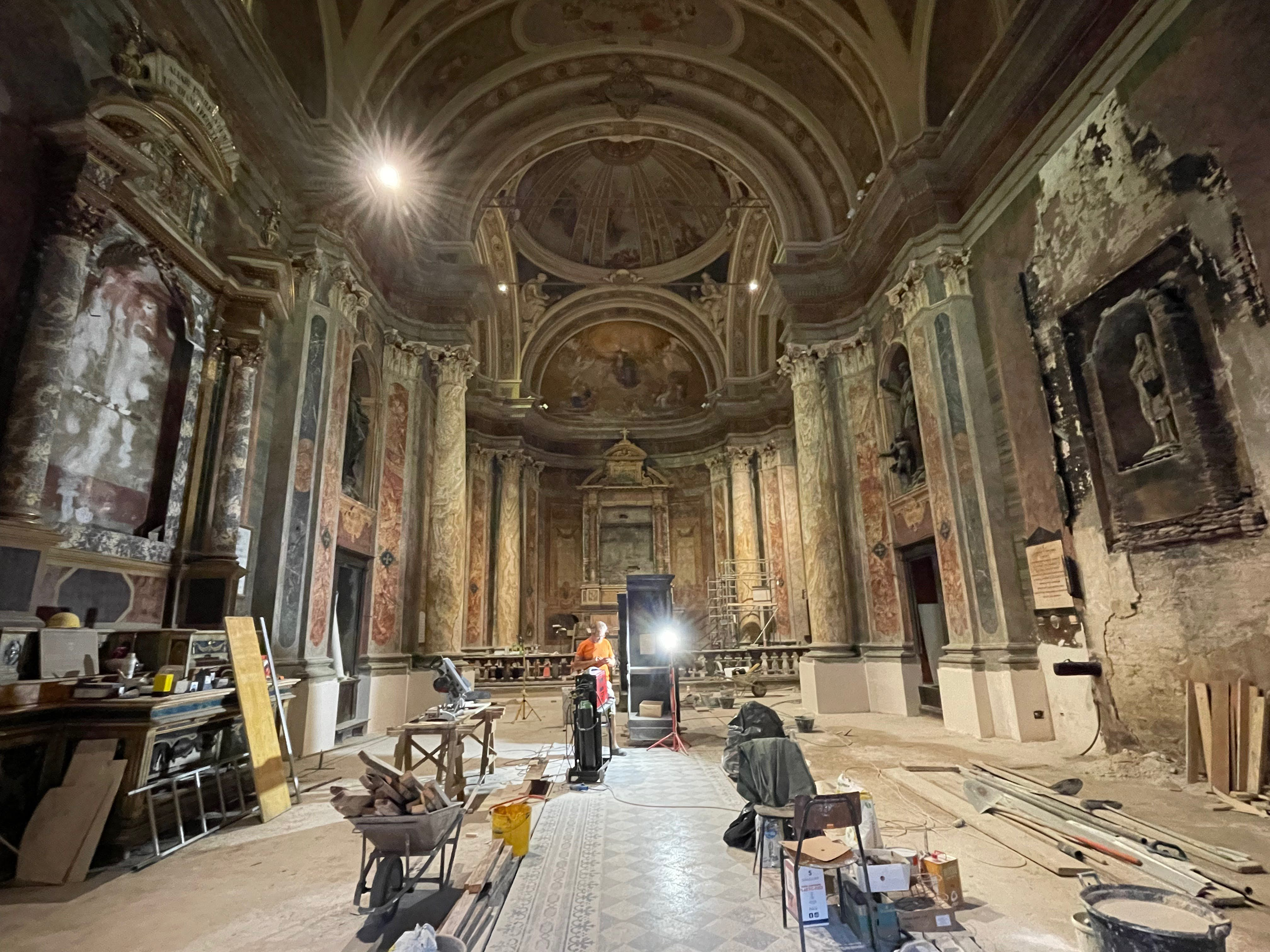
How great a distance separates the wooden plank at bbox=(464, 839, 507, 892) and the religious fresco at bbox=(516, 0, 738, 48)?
13.4m

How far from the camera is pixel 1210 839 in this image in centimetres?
407

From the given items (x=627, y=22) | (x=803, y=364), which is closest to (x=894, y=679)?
(x=803, y=364)

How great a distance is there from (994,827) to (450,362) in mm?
11356

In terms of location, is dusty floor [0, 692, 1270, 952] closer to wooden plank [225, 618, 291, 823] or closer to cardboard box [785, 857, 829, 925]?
wooden plank [225, 618, 291, 823]

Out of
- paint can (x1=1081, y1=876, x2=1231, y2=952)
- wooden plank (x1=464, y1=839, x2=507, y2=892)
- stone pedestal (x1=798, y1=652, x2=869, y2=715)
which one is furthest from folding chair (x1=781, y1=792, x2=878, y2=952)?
stone pedestal (x1=798, y1=652, x2=869, y2=715)

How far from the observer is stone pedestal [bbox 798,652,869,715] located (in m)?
11.1

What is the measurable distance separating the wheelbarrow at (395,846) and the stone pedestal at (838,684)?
29.3 feet

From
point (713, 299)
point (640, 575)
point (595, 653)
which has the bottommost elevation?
point (595, 653)

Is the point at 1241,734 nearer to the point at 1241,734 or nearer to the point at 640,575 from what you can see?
the point at 1241,734

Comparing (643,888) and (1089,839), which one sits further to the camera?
(1089,839)

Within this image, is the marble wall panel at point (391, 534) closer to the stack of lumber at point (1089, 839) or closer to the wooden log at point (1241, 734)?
the stack of lumber at point (1089, 839)

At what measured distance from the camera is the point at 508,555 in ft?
59.1

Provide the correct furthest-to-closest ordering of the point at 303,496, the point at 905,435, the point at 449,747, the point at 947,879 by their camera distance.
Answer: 1. the point at 905,435
2. the point at 303,496
3. the point at 449,747
4. the point at 947,879

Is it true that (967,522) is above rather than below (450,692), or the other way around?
above
